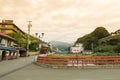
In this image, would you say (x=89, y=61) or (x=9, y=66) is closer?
(x=89, y=61)

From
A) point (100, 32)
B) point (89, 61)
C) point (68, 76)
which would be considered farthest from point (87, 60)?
point (100, 32)

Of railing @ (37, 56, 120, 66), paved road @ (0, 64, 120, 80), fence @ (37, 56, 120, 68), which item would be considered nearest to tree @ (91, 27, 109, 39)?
railing @ (37, 56, 120, 66)

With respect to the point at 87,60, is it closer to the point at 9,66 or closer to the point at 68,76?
the point at 68,76

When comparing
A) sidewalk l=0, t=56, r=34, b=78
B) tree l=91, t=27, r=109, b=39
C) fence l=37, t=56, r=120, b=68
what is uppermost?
tree l=91, t=27, r=109, b=39

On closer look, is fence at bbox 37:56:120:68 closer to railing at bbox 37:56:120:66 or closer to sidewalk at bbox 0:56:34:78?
railing at bbox 37:56:120:66

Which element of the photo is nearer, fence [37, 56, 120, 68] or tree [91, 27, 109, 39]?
fence [37, 56, 120, 68]

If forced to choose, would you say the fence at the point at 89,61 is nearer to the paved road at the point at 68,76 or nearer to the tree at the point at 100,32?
the paved road at the point at 68,76

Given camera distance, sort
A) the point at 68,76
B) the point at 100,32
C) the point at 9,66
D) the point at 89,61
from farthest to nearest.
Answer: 1. the point at 100,32
2. the point at 9,66
3. the point at 89,61
4. the point at 68,76

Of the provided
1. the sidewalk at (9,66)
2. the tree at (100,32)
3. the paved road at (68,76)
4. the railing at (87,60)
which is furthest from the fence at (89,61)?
the tree at (100,32)

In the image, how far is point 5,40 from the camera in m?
54.5

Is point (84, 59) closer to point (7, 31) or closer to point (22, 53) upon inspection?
point (22, 53)

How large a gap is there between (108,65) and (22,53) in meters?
60.6

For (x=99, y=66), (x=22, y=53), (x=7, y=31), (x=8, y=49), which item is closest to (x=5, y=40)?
(x=8, y=49)

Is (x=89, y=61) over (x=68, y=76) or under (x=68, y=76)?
over
